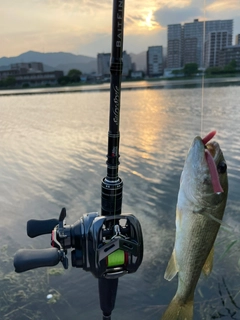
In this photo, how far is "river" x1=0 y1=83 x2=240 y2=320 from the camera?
2711mm

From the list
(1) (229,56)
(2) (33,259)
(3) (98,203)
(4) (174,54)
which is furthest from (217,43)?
(2) (33,259)

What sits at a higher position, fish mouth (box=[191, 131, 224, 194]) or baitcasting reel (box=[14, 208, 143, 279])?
fish mouth (box=[191, 131, 224, 194])

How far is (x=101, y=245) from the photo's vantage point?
1428mm

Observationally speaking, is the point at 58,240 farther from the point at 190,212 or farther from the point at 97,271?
the point at 190,212

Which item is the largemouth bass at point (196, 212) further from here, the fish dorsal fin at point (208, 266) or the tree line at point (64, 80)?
the tree line at point (64, 80)

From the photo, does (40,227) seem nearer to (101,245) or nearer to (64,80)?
(101,245)

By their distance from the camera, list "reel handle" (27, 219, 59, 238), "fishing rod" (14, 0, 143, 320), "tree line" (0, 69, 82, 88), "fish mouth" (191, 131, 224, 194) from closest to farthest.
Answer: "fish mouth" (191, 131, 224, 194) → "fishing rod" (14, 0, 143, 320) → "reel handle" (27, 219, 59, 238) → "tree line" (0, 69, 82, 88)

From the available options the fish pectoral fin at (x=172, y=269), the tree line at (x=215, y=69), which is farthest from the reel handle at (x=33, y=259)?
the tree line at (x=215, y=69)

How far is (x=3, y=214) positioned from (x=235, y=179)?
3.46 metres

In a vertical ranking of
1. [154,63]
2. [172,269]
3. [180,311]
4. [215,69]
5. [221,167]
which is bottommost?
[180,311]

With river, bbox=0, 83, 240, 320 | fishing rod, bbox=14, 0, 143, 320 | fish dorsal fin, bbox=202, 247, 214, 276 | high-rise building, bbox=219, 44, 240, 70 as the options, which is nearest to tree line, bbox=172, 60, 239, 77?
high-rise building, bbox=219, 44, 240, 70

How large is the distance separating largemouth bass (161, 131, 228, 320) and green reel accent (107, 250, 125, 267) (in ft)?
0.81

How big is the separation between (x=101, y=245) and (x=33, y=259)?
Result: 0.28 m

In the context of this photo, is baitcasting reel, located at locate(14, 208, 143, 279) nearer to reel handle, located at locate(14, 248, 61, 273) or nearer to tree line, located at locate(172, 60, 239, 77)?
reel handle, located at locate(14, 248, 61, 273)
